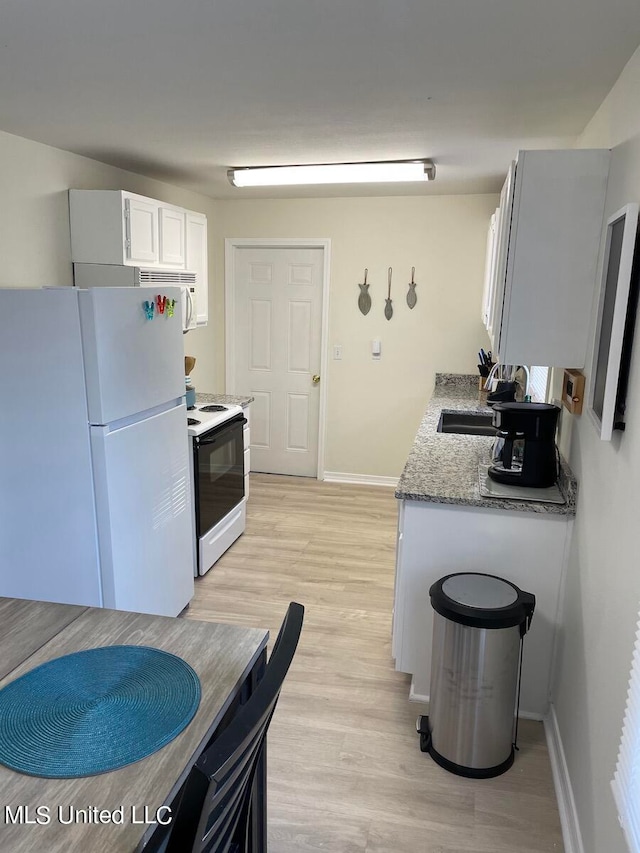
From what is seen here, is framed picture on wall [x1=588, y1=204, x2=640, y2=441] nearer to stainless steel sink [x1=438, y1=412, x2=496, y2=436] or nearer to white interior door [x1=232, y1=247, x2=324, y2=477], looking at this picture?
stainless steel sink [x1=438, y1=412, x2=496, y2=436]

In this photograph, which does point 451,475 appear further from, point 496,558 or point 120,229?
point 120,229

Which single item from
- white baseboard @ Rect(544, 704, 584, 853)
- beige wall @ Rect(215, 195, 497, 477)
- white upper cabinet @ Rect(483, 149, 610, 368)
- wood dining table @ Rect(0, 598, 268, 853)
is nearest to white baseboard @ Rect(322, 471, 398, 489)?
beige wall @ Rect(215, 195, 497, 477)

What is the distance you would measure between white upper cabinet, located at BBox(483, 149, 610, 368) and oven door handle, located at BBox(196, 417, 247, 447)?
1731mm

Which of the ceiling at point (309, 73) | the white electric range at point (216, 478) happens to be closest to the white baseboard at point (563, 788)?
the white electric range at point (216, 478)

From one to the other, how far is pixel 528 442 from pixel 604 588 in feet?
2.77

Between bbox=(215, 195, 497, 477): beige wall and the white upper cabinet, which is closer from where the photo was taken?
the white upper cabinet

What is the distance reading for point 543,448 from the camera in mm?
2457

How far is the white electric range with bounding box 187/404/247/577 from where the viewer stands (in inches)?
134

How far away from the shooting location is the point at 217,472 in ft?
12.0

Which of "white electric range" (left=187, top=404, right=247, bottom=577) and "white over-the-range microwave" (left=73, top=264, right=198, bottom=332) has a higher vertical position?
"white over-the-range microwave" (left=73, top=264, right=198, bottom=332)

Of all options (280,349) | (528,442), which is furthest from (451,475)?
(280,349)

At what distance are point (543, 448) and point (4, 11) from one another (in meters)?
2.22

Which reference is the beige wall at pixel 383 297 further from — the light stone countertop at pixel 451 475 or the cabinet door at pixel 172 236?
the cabinet door at pixel 172 236

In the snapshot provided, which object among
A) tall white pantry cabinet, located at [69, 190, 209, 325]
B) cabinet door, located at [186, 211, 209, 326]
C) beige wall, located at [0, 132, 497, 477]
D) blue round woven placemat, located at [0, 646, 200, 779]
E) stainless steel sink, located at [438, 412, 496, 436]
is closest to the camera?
blue round woven placemat, located at [0, 646, 200, 779]
